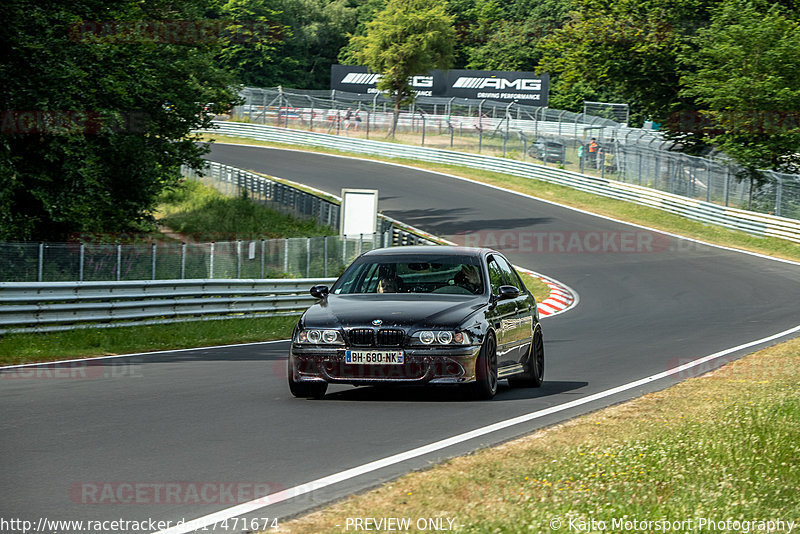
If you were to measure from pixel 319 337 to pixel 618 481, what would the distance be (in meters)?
4.43

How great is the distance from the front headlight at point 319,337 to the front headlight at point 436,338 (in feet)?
2.35

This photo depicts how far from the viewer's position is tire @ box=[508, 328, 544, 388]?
1246cm

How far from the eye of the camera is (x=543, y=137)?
57281mm

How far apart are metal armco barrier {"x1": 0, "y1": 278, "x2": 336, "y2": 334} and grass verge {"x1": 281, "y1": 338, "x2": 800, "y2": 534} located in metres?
10.6

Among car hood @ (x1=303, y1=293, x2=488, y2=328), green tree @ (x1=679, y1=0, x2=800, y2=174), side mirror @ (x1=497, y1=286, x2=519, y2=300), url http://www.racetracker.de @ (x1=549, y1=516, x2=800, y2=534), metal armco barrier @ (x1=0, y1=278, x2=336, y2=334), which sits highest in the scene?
green tree @ (x1=679, y1=0, x2=800, y2=174)

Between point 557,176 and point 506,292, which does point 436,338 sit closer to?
point 506,292

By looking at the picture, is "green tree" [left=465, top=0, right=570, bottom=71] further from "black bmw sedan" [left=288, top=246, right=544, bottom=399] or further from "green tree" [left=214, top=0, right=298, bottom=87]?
"black bmw sedan" [left=288, top=246, right=544, bottom=399]

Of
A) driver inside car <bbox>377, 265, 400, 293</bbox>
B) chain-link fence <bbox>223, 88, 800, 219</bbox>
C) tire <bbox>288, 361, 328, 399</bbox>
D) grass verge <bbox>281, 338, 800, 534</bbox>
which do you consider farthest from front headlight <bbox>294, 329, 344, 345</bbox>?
chain-link fence <bbox>223, 88, 800, 219</bbox>

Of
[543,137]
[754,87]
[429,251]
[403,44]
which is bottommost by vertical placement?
[429,251]

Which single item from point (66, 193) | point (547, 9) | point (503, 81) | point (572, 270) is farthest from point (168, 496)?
point (547, 9)

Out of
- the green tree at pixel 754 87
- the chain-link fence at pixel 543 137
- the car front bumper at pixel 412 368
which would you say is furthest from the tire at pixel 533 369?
the green tree at pixel 754 87

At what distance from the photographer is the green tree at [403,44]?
6800cm

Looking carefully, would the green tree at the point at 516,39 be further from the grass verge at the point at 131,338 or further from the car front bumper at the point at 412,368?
the car front bumper at the point at 412,368

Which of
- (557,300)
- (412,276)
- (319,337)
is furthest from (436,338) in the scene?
(557,300)
